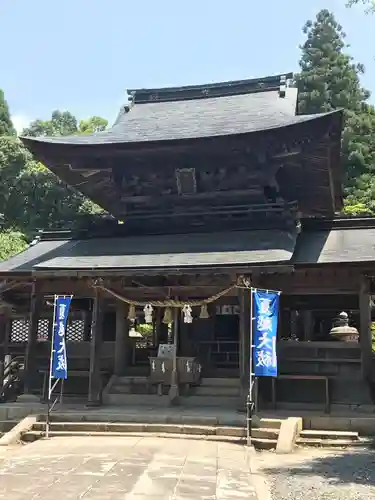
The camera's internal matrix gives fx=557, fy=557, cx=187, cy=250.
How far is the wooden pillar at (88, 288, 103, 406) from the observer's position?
12469 millimetres

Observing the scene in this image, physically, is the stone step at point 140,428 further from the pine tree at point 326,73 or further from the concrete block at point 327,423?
the pine tree at point 326,73

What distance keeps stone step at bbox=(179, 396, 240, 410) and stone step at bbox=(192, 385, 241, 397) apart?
0.12 meters

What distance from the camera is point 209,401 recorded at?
1245 centimetres

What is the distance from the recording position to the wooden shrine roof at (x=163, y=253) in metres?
11.6

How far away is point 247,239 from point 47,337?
7430 millimetres

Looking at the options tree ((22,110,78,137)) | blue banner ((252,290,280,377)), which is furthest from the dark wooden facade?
tree ((22,110,78,137))

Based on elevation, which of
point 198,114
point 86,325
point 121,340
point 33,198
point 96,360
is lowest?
point 96,360

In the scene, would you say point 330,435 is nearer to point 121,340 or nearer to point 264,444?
point 264,444

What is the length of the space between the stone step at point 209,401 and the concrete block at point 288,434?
1.95 meters

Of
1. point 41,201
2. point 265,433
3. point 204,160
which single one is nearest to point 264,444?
point 265,433

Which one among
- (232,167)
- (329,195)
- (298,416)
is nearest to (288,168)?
(232,167)

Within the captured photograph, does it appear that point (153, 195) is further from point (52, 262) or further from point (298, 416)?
point (298, 416)

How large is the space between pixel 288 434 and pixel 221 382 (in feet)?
10.5

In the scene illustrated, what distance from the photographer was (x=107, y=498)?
611cm
